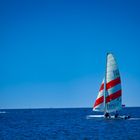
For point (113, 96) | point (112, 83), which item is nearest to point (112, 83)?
point (112, 83)

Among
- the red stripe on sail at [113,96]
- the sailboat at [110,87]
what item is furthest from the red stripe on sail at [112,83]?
the red stripe on sail at [113,96]

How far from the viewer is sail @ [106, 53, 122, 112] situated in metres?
82.4

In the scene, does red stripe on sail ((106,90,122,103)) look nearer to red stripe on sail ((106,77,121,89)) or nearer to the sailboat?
the sailboat

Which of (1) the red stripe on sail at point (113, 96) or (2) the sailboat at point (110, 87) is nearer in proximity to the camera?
(2) the sailboat at point (110, 87)

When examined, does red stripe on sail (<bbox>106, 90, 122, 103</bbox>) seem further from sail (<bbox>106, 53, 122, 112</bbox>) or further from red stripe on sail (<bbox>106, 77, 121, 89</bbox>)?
red stripe on sail (<bbox>106, 77, 121, 89</bbox>)

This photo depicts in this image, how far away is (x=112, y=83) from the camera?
82.4 metres

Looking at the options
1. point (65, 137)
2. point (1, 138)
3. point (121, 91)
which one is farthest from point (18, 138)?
point (121, 91)

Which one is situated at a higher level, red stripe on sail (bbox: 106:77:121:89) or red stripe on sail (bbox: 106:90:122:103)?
red stripe on sail (bbox: 106:77:121:89)

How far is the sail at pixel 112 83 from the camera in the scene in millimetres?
82438

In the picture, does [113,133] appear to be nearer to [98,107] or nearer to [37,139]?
[37,139]

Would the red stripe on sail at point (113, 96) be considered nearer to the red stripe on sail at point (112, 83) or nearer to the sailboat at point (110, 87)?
the sailboat at point (110, 87)

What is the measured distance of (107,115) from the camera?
80.0m

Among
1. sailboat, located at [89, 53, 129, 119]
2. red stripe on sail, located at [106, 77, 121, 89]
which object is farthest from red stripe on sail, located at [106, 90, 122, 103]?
red stripe on sail, located at [106, 77, 121, 89]

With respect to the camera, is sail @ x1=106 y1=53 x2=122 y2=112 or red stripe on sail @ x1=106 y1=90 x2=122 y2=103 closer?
sail @ x1=106 y1=53 x2=122 y2=112
